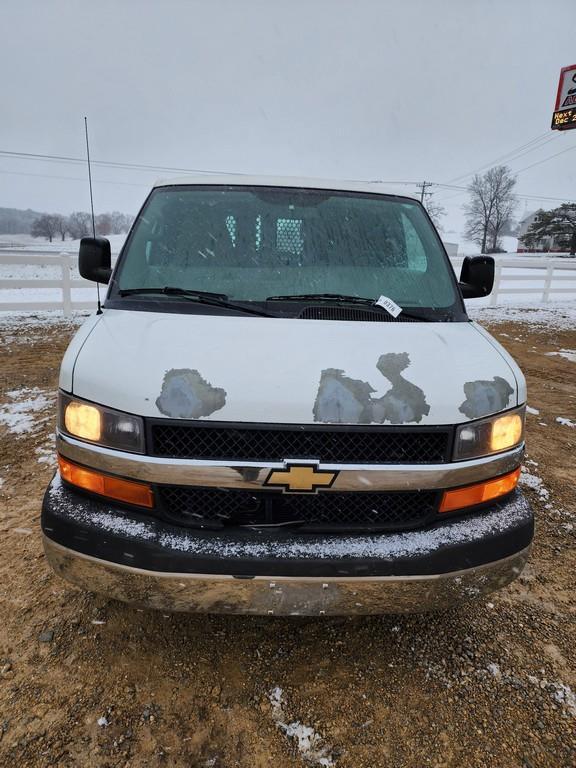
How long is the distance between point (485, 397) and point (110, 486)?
4.80ft

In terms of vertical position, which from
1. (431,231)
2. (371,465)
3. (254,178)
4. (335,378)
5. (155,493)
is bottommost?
(155,493)

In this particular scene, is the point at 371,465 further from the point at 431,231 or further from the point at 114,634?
the point at 431,231

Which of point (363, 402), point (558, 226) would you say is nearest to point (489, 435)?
point (363, 402)

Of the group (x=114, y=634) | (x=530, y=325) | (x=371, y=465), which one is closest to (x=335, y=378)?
(x=371, y=465)

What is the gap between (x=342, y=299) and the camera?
7.90ft

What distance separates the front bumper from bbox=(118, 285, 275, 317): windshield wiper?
1016mm

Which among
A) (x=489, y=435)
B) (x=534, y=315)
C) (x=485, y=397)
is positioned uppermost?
(x=485, y=397)

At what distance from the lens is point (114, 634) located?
2176 mm

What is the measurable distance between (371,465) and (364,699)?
0.99m

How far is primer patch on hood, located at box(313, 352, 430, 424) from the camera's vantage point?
1700mm

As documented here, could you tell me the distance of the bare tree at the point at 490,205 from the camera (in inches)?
2985

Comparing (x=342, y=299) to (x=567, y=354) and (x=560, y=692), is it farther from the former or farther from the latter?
(x=567, y=354)

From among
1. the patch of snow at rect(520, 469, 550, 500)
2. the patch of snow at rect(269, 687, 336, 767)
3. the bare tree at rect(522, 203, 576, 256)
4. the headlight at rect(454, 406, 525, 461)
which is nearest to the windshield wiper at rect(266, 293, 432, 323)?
the headlight at rect(454, 406, 525, 461)

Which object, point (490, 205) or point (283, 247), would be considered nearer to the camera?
point (283, 247)
